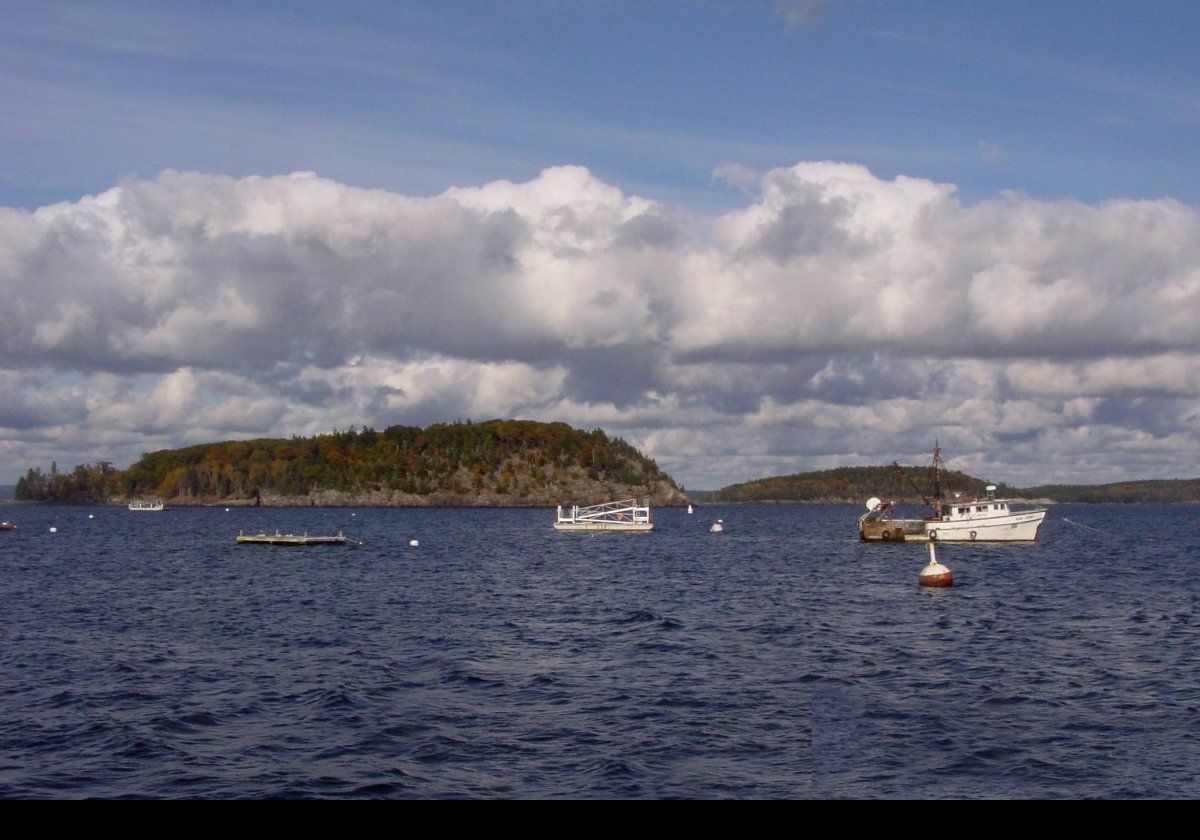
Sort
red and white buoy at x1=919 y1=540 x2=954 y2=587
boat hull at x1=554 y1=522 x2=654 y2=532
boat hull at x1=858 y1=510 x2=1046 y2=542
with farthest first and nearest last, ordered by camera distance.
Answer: boat hull at x1=554 y1=522 x2=654 y2=532
boat hull at x1=858 y1=510 x2=1046 y2=542
red and white buoy at x1=919 y1=540 x2=954 y2=587

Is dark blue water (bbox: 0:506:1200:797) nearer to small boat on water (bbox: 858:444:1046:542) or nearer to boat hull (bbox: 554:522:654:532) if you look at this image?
small boat on water (bbox: 858:444:1046:542)

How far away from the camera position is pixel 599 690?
104 feet

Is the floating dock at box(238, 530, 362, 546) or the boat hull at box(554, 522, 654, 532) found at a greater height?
the floating dock at box(238, 530, 362, 546)

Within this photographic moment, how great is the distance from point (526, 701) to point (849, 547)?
9625cm

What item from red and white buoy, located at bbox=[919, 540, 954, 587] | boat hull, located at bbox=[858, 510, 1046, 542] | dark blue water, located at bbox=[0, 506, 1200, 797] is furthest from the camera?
boat hull, located at bbox=[858, 510, 1046, 542]

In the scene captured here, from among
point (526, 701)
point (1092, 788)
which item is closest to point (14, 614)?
point (526, 701)

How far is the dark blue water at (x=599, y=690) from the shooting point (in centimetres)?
2247

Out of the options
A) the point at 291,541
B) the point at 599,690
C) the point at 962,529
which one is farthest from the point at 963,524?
the point at 599,690

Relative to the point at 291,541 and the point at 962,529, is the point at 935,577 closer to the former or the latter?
the point at 962,529

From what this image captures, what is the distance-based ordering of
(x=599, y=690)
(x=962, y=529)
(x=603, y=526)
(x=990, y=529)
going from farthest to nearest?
1. (x=603, y=526)
2. (x=990, y=529)
3. (x=962, y=529)
4. (x=599, y=690)

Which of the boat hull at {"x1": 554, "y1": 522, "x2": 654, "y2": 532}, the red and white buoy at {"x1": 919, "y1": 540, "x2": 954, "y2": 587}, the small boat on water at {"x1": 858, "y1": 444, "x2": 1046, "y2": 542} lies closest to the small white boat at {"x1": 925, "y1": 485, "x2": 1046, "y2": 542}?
the small boat on water at {"x1": 858, "y1": 444, "x2": 1046, "y2": 542}

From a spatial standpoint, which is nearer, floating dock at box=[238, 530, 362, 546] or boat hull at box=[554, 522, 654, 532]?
floating dock at box=[238, 530, 362, 546]

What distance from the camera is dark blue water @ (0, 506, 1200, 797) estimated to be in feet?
73.7
